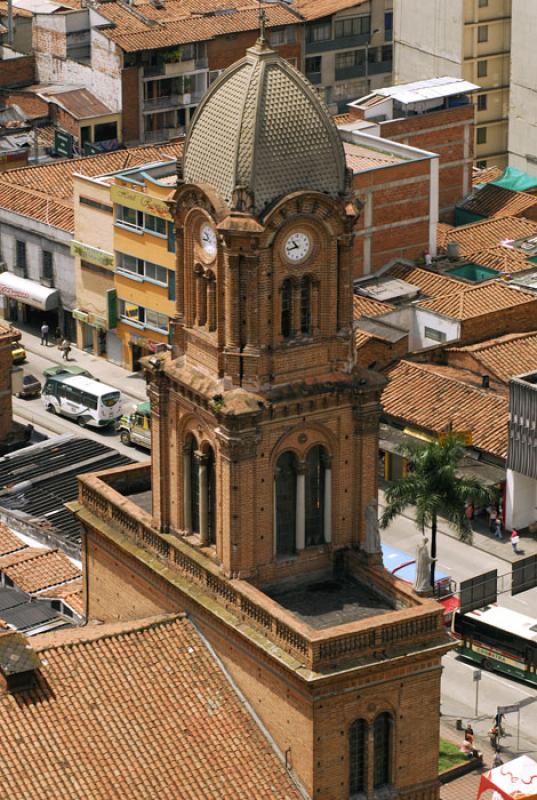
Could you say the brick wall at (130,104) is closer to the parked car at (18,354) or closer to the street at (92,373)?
the street at (92,373)

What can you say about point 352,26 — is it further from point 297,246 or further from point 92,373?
point 297,246

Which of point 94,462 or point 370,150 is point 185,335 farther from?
point 370,150

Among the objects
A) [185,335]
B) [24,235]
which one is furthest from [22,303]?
[185,335]

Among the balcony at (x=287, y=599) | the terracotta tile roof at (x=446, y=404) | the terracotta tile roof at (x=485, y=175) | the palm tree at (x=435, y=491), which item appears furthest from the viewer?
the terracotta tile roof at (x=485, y=175)

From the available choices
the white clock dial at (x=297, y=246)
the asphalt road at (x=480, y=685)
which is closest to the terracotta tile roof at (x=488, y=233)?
the asphalt road at (x=480, y=685)

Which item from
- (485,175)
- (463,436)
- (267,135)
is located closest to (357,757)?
(267,135)

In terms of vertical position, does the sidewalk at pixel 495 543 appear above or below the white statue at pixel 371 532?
Answer: below

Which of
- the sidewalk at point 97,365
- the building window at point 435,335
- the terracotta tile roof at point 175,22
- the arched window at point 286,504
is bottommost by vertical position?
the sidewalk at point 97,365

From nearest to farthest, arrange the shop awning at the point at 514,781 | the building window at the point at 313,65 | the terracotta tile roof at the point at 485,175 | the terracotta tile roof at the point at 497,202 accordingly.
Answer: the shop awning at the point at 514,781 < the terracotta tile roof at the point at 497,202 < the terracotta tile roof at the point at 485,175 < the building window at the point at 313,65
